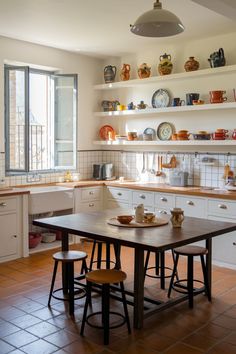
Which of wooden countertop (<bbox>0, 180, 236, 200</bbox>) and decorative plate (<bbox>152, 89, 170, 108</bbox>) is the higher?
decorative plate (<bbox>152, 89, 170, 108</bbox>)

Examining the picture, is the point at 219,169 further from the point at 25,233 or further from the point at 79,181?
the point at 25,233

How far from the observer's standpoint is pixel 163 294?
4.07 meters

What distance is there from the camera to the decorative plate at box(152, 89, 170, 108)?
6040 mm

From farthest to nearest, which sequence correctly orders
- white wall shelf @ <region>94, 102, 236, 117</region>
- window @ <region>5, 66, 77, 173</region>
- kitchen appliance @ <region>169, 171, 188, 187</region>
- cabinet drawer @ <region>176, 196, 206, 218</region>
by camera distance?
window @ <region>5, 66, 77, 173</region> → kitchen appliance @ <region>169, 171, 188, 187</region> → white wall shelf @ <region>94, 102, 236, 117</region> → cabinet drawer @ <region>176, 196, 206, 218</region>

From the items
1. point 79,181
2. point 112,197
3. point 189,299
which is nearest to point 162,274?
point 189,299

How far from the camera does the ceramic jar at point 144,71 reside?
6.08 meters

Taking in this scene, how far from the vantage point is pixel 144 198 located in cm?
571

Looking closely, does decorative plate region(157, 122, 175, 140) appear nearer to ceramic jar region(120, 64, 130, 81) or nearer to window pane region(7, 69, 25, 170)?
ceramic jar region(120, 64, 130, 81)

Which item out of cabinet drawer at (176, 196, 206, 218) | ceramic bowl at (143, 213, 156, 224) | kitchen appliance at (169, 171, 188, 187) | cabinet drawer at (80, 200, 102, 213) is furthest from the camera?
cabinet drawer at (80, 200, 102, 213)

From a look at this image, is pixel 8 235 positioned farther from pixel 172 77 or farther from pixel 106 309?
pixel 172 77

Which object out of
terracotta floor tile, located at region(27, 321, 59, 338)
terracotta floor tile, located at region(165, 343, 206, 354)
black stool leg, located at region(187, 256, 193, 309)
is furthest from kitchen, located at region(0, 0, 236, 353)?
terracotta floor tile, located at region(165, 343, 206, 354)

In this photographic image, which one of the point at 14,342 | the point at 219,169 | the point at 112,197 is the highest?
the point at 219,169

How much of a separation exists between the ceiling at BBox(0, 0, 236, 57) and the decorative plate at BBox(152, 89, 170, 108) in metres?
0.65

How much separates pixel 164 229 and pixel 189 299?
72cm
